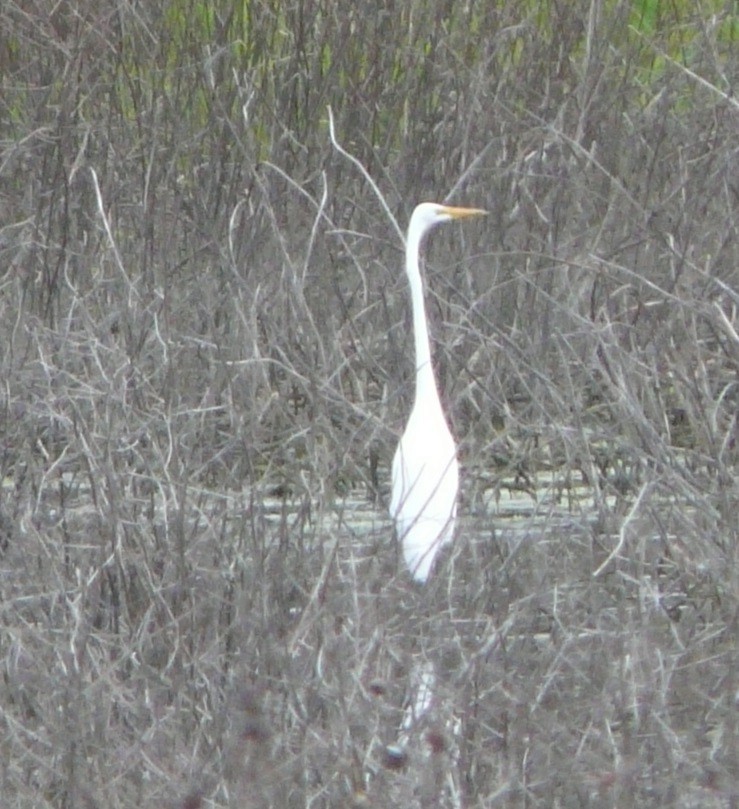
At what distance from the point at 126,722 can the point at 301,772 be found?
44 centimetres

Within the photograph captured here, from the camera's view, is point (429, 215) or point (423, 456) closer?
point (423, 456)

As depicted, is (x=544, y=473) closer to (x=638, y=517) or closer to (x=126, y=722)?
(x=638, y=517)

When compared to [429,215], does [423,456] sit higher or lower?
lower

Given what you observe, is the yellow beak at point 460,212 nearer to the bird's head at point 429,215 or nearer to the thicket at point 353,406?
the bird's head at point 429,215

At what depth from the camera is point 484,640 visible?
2199 mm

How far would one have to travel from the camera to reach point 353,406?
283 cm

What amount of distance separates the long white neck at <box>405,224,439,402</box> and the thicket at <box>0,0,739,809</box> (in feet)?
0.37

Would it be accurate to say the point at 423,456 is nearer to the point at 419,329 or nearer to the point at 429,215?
the point at 419,329

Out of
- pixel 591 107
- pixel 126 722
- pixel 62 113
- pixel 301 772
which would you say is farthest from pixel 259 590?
pixel 591 107

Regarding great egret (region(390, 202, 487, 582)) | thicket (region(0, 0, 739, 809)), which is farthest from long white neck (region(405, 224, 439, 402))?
thicket (region(0, 0, 739, 809))

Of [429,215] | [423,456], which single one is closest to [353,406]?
[423,456]

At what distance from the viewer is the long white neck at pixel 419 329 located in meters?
2.80

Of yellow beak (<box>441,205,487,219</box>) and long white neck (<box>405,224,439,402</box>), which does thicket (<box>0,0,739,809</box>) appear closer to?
long white neck (<box>405,224,439,402</box>)

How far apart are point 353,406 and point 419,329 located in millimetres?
154
